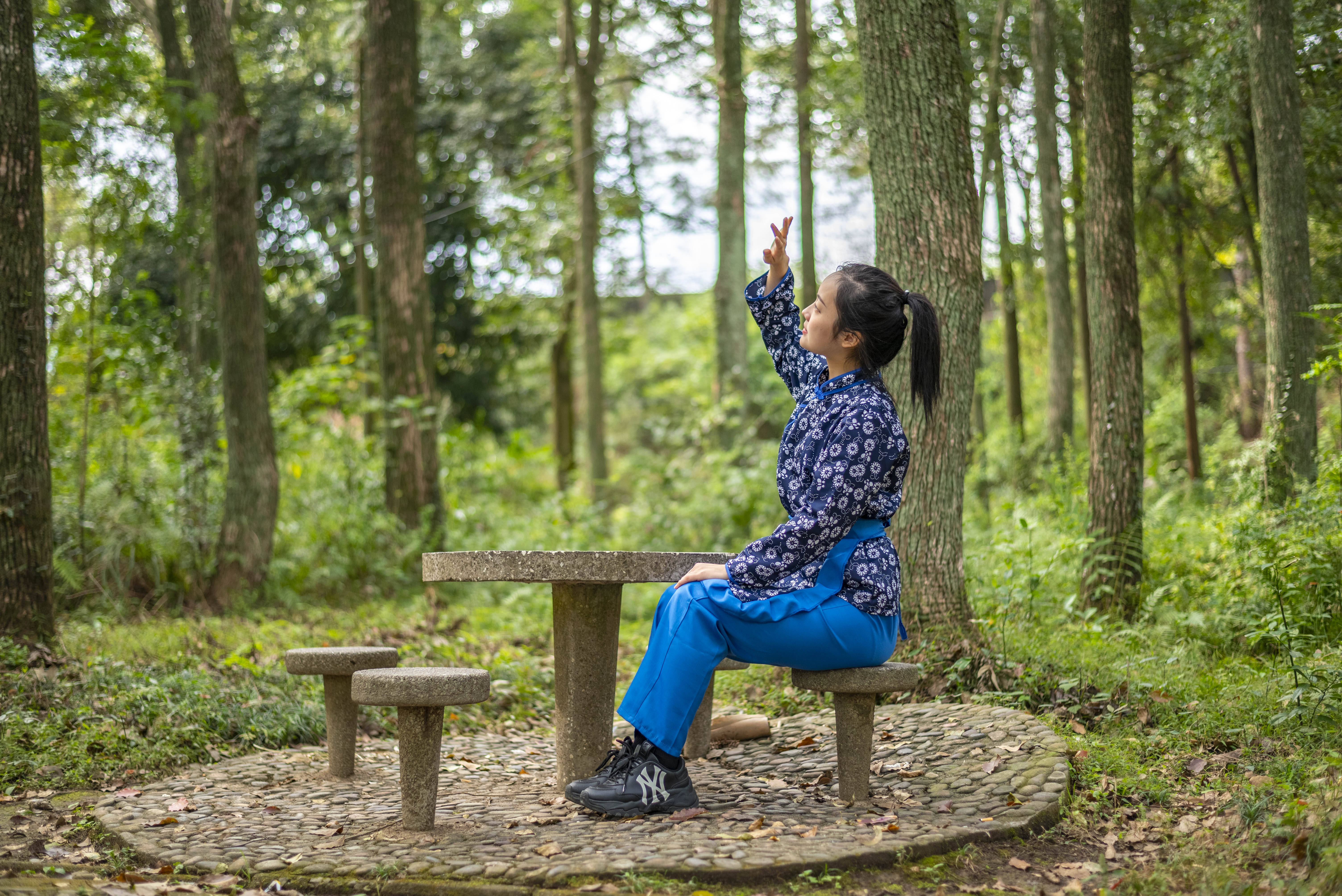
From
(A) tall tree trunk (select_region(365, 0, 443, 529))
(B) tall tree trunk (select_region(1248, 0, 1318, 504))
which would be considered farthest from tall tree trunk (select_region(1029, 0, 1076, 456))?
(A) tall tree trunk (select_region(365, 0, 443, 529))

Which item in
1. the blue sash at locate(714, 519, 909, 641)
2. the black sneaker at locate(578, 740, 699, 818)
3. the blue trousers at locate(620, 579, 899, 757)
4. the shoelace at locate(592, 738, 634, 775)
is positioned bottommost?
the black sneaker at locate(578, 740, 699, 818)

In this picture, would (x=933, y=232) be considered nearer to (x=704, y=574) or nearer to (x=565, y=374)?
(x=704, y=574)

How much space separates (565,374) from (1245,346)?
1321 cm

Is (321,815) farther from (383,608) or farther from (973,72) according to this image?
(973,72)

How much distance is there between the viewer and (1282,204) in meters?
8.29

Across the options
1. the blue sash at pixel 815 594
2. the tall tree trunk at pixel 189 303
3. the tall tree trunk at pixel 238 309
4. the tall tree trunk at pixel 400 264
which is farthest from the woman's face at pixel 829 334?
the tall tree trunk at pixel 400 264

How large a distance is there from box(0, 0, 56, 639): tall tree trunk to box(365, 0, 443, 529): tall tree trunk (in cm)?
536

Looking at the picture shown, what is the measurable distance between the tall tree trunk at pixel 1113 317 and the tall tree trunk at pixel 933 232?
86.1 inches

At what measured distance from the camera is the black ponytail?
409cm

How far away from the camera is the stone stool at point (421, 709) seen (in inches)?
147

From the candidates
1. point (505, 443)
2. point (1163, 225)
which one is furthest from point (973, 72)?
point (505, 443)

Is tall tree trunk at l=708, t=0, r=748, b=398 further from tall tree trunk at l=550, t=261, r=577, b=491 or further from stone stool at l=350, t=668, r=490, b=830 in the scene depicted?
stone stool at l=350, t=668, r=490, b=830

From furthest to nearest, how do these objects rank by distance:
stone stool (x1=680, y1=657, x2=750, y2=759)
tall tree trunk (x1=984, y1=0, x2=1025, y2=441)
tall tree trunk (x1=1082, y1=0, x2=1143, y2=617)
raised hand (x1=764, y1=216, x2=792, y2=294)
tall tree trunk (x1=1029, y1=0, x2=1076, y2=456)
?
tall tree trunk (x1=984, y1=0, x2=1025, y2=441)
tall tree trunk (x1=1029, y1=0, x2=1076, y2=456)
tall tree trunk (x1=1082, y1=0, x2=1143, y2=617)
stone stool (x1=680, y1=657, x2=750, y2=759)
raised hand (x1=764, y1=216, x2=792, y2=294)

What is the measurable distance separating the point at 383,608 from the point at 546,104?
40.3 feet
